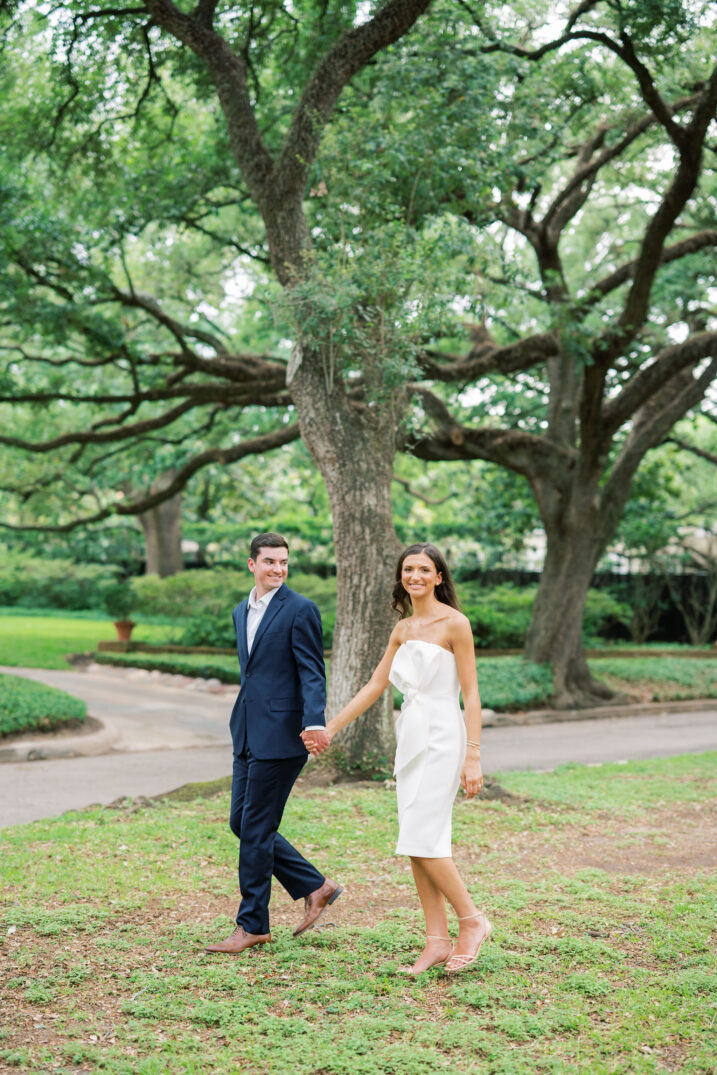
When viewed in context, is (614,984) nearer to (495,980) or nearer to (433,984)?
(495,980)

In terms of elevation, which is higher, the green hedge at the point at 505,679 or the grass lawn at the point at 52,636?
the grass lawn at the point at 52,636

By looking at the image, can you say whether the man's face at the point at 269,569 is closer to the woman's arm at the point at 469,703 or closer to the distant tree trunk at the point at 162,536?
the woman's arm at the point at 469,703

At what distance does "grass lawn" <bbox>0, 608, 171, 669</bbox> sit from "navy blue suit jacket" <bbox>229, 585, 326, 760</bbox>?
55.6 feet

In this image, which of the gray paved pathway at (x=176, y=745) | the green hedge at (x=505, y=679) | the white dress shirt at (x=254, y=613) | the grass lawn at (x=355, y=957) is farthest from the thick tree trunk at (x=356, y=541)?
the green hedge at (x=505, y=679)

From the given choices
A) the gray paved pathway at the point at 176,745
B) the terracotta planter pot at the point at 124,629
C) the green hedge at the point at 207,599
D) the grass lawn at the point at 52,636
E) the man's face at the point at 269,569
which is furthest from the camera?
the terracotta planter pot at the point at 124,629

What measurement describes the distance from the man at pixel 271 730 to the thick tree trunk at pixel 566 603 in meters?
11.8

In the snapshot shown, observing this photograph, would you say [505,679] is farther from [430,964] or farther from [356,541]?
[430,964]

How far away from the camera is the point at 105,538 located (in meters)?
37.9

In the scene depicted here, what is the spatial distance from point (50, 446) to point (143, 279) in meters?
8.28

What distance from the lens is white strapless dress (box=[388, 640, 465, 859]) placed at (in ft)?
14.9

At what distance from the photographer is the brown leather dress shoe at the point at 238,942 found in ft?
16.0

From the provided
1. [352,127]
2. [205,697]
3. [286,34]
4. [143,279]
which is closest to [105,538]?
[143,279]

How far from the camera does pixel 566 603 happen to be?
16.5 meters

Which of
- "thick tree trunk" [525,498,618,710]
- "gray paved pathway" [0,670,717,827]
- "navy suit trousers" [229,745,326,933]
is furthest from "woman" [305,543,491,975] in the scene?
A: "thick tree trunk" [525,498,618,710]
